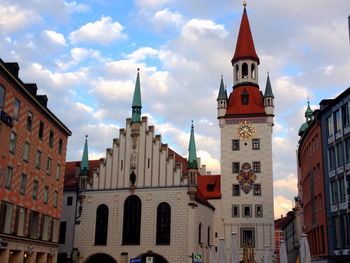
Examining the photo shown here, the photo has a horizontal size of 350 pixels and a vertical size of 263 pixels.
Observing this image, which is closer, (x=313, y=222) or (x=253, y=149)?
(x=313, y=222)

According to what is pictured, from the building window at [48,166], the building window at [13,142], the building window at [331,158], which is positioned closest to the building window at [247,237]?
the building window at [331,158]

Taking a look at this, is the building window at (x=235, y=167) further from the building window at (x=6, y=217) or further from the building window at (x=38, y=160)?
the building window at (x=6, y=217)

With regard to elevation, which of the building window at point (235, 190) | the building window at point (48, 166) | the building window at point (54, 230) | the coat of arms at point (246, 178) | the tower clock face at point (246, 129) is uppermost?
the tower clock face at point (246, 129)

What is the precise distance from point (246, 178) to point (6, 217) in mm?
34502

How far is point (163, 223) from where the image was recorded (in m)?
53.3

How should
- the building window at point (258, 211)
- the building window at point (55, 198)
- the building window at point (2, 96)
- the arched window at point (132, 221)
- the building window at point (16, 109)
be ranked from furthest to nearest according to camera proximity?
the building window at point (258, 211)
the arched window at point (132, 221)
the building window at point (55, 198)
the building window at point (16, 109)
the building window at point (2, 96)

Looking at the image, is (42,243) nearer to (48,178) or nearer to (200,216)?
(48,178)

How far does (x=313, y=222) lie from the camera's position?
145 ft

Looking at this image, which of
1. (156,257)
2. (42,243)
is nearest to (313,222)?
(156,257)

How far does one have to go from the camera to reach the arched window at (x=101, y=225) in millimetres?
54625

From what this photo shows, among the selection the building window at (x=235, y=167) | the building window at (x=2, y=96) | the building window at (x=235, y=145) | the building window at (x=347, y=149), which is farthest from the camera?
the building window at (x=235, y=145)

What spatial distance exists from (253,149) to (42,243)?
31.3 metres

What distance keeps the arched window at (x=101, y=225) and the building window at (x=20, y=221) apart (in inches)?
691

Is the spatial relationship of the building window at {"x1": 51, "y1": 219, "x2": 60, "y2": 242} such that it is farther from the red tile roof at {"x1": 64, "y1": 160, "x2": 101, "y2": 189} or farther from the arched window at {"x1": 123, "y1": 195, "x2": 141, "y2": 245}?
the red tile roof at {"x1": 64, "y1": 160, "x2": 101, "y2": 189}
